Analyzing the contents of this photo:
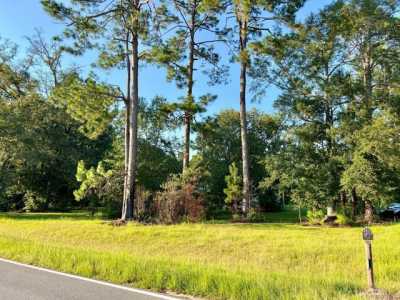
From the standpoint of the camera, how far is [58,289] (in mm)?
6559

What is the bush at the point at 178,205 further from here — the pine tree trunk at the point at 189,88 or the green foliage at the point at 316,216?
the green foliage at the point at 316,216

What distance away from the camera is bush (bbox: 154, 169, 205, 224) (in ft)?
69.3

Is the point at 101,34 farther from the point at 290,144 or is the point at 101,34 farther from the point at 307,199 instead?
the point at 307,199

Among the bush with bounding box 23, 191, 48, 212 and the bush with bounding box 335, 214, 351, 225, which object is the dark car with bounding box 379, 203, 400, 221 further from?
the bush with bounding box 23, 191, 48, 212

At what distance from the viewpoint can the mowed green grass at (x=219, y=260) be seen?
20.7ft

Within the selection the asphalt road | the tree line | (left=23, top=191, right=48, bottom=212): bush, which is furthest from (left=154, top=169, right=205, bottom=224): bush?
(left=23, top=191, right=48, bottom=212): bush

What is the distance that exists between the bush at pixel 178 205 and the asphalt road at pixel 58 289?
13060mm

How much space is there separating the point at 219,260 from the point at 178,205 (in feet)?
35.4

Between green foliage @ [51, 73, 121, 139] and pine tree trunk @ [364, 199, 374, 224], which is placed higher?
green foliage @ [51, 73, 121, 139]

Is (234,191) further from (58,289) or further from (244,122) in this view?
(58,289)

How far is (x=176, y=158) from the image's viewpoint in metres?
36.9

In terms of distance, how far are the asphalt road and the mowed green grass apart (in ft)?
1.64

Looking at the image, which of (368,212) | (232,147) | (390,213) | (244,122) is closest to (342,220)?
(368,212)

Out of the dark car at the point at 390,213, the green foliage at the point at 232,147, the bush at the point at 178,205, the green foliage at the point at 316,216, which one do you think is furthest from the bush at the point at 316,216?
the green foliage at the point at 232,147
